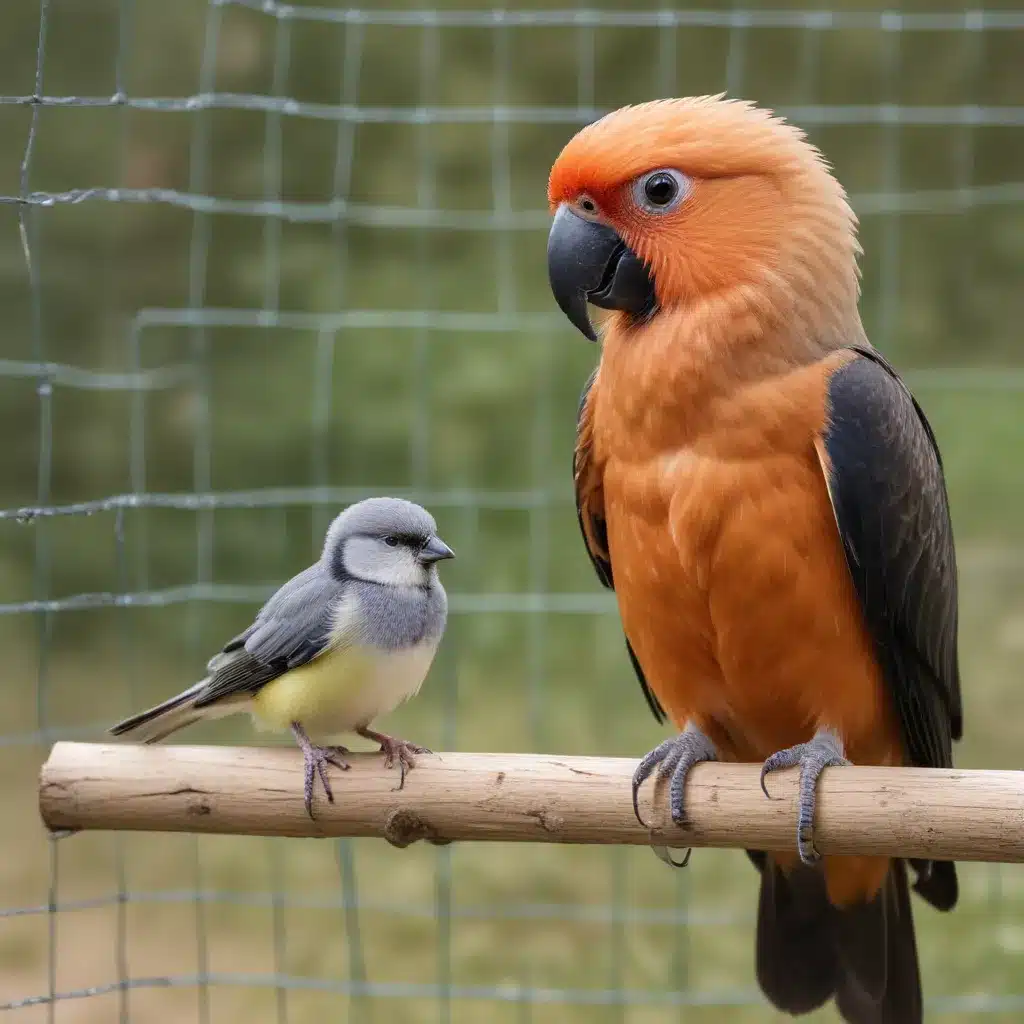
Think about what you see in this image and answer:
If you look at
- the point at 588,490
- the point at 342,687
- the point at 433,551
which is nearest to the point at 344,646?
the point at 342,687

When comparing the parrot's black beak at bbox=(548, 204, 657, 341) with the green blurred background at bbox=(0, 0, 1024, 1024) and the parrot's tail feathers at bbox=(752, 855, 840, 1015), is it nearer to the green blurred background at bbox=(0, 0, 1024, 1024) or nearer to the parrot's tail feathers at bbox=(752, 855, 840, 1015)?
the parrot's tail feathers at bbox=(752, 855, 840, 1015)

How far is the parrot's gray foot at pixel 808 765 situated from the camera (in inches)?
68.9

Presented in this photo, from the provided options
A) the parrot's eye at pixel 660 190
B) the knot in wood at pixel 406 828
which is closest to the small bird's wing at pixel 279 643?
the knot in wood at pixel 406 828

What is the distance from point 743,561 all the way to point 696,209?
1.39 feet

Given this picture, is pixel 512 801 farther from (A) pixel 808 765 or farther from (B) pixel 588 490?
(B) pixel 588 490

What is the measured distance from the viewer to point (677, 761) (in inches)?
73.5

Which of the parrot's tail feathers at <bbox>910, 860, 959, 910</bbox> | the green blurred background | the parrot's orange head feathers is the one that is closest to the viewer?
the parrot's orange head feathers

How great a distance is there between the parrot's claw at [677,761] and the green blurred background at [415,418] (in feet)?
3.30

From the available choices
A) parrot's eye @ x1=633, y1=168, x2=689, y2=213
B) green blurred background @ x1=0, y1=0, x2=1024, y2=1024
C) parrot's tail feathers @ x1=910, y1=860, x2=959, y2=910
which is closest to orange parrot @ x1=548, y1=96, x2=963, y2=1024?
parrot's eye @ x1=633, y1=168, x2=689, y2=213

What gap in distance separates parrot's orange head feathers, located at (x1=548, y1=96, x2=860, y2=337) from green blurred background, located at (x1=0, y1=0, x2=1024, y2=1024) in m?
1.05

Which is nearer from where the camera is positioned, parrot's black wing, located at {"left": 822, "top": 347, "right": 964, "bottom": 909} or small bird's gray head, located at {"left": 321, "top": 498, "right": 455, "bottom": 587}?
parrot's black wing, located at {"left": 822, "top": 347, "right": 964, "bottom": 909}

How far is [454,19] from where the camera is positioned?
9.39 feet

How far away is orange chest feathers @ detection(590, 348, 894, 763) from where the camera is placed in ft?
5.85

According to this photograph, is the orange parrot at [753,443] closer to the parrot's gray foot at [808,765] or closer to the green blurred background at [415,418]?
the parrot's gray foot at [808,765]
